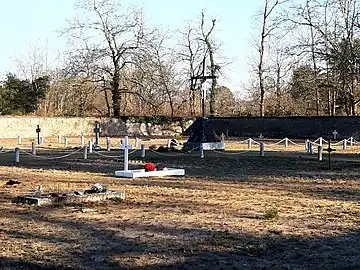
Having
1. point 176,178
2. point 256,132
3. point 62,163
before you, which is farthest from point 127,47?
point 176,178

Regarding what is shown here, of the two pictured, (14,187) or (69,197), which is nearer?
(69,197)

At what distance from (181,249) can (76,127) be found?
154ft

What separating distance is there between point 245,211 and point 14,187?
6.34 meters

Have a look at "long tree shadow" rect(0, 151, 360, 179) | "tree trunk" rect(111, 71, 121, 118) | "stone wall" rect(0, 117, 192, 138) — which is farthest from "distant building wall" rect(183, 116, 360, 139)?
"long tree shadow" rect(0, 151, 360, 179)

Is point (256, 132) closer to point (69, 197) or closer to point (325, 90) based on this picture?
point (325, 90)

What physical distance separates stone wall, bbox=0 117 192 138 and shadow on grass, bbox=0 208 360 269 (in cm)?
4067

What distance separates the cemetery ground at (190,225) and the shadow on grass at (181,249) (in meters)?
0.01

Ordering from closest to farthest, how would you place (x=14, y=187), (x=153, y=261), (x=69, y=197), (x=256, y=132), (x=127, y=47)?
(x=153, y=261) → (x=69, y=197) → (x=14, y=187) → (x=256, y=132) → (x=127, y=47)

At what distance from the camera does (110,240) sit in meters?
8.45

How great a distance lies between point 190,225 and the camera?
9.57 m

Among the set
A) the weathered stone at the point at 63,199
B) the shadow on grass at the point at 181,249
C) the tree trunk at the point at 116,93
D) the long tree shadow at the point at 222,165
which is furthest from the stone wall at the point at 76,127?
the shadow on grass at the point at 181,249

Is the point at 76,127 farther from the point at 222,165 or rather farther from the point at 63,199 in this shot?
the point at 63,199

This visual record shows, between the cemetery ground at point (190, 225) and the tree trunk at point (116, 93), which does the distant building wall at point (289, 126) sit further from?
the cemetery ground at point (190, 225)

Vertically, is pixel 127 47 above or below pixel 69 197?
above
